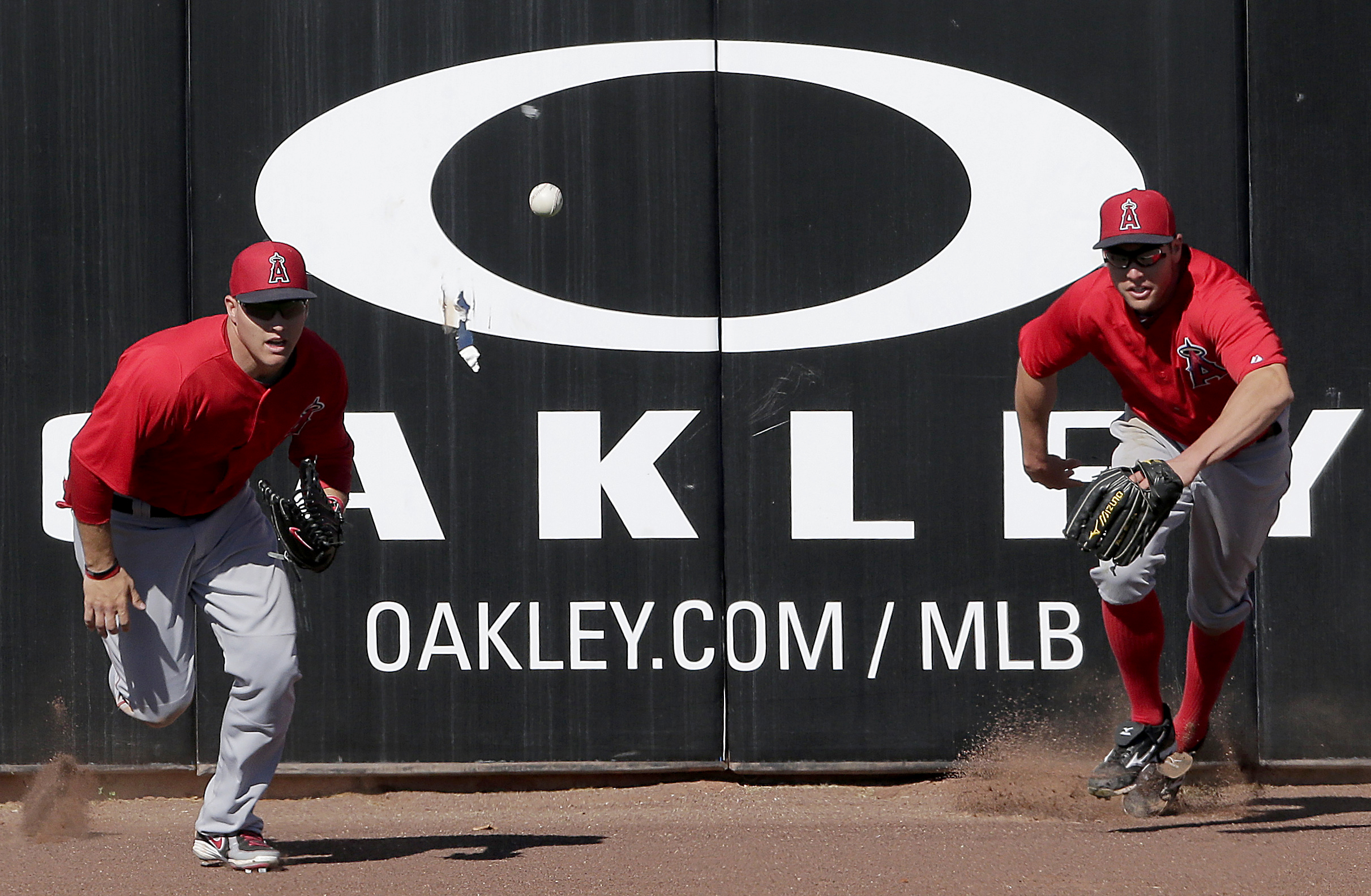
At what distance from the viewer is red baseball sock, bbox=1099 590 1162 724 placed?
15.2 feet

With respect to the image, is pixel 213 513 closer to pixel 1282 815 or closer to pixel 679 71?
pixel 679 71

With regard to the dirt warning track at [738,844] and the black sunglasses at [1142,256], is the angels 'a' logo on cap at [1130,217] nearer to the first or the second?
the black sunglasses at [1142,256]

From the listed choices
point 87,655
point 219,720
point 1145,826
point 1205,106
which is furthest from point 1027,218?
point 87,655

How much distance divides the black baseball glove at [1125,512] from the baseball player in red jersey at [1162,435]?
0.06 metres

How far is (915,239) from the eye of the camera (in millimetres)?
5242

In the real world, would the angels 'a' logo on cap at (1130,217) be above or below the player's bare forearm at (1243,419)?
above

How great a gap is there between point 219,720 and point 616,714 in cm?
154

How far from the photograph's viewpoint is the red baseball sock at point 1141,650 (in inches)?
182

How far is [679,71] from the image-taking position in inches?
205

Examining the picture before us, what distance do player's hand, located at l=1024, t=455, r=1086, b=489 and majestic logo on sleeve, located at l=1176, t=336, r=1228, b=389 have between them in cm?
54

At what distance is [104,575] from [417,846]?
1.36 metres

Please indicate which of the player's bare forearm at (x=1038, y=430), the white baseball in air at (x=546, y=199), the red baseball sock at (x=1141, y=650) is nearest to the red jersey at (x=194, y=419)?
the white baseball in air at (x=546, y=199)

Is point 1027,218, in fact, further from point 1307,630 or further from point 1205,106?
point 1307,630

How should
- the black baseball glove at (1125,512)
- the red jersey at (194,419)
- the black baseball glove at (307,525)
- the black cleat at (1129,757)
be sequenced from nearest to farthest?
the red jersey at (194,419), the black baseball glove at (1125,512), the black baseball glove at (307,525), the black cleat at (1129,757)
